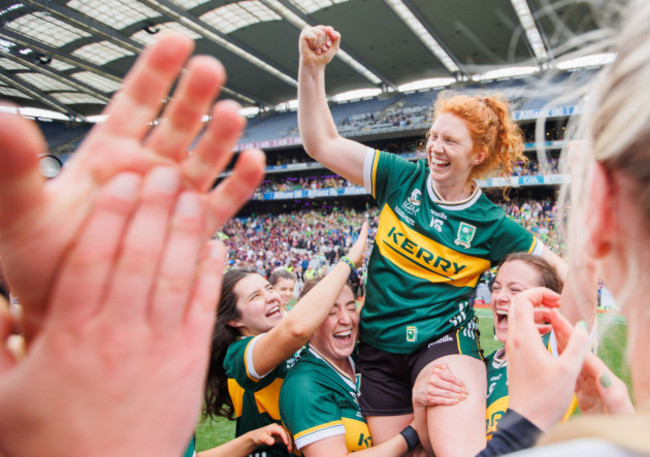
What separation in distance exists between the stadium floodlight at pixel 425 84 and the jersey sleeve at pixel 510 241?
29672mm

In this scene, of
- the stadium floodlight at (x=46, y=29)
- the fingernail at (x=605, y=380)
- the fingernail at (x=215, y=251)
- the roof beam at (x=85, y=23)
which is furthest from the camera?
the stadium floodlight at (x=46, y=29)

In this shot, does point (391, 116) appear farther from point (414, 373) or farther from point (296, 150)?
point (414, 373)

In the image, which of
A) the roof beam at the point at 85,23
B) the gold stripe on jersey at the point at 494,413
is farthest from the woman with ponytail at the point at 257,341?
the roof beam at the point at 85,23

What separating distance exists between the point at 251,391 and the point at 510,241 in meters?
1.61

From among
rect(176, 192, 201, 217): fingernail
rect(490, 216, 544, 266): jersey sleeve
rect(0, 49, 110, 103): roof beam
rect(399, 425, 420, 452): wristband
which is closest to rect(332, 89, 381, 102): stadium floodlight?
rect(0, 49, 110, 103): roof beam

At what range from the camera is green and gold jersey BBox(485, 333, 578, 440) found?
6.05 feet

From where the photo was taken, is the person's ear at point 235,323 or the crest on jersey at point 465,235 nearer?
the crest on jersey at point 465,235

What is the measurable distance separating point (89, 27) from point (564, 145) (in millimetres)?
27296

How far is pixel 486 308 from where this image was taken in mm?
12492

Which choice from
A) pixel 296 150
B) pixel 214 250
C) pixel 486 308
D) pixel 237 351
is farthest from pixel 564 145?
pixel 296 150

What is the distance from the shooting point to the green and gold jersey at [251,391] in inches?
84.8

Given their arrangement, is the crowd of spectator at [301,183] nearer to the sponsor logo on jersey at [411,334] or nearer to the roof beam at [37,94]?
the roof beam at [37,94]

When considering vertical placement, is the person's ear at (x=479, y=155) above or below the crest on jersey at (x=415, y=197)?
above

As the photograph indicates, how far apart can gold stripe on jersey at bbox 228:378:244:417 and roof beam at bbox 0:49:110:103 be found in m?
32.2
